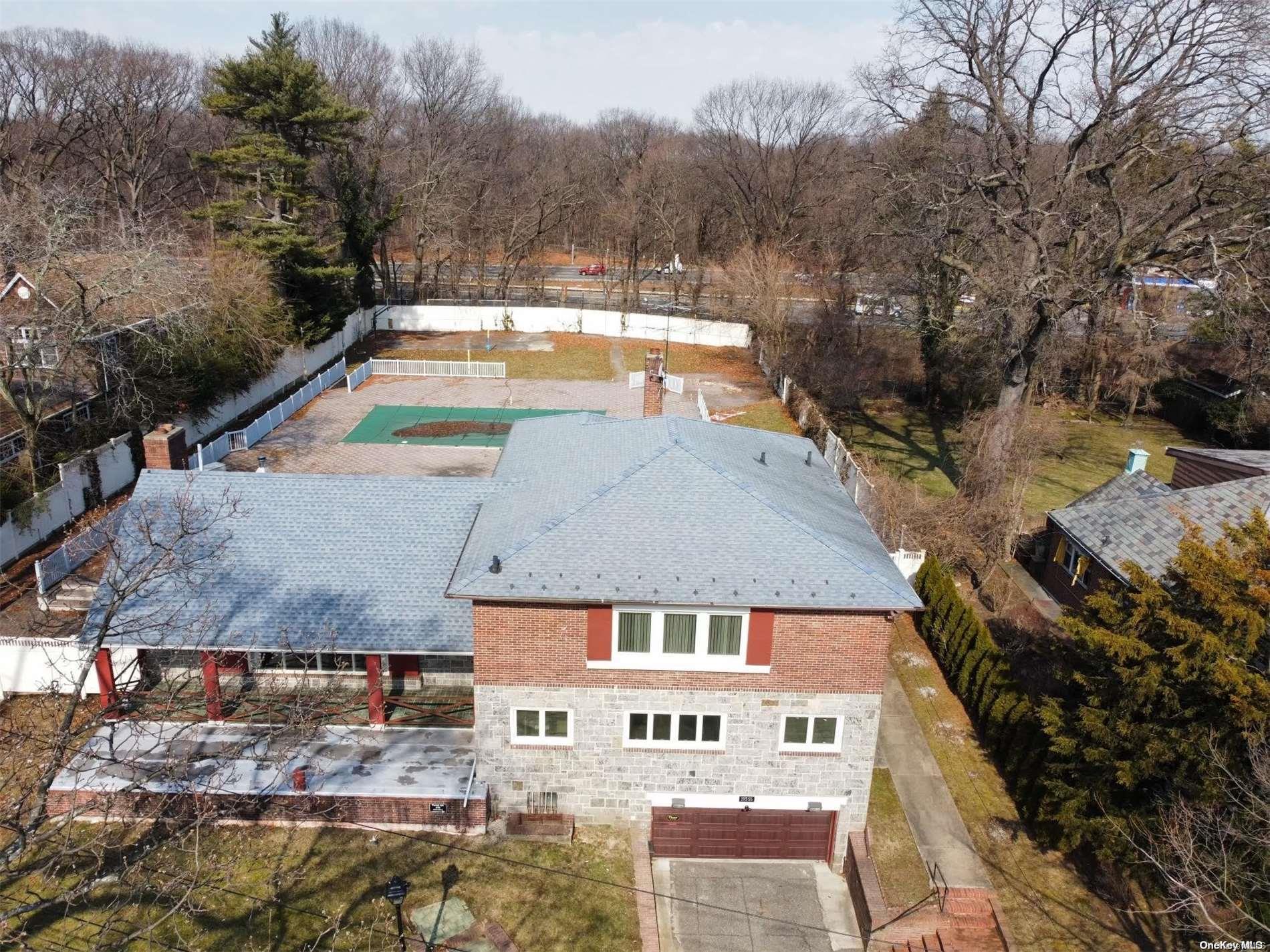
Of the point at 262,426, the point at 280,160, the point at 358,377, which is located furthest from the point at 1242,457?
the point at 280,160

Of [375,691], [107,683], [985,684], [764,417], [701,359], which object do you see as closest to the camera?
[107,683]

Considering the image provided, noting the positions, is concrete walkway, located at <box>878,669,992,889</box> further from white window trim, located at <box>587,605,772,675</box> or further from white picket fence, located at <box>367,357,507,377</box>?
white picket fence, located at <box>367,357,507,377</box>

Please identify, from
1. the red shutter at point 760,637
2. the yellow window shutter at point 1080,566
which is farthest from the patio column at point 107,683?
the yellow window shutter at point 1080,566

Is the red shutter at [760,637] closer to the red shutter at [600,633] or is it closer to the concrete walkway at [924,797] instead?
the red shutter at [600,633]

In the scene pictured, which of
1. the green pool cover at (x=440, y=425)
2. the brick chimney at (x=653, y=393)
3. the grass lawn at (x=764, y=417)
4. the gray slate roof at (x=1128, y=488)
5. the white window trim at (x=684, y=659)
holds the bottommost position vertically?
the green pool cover at (x=440, y=425)

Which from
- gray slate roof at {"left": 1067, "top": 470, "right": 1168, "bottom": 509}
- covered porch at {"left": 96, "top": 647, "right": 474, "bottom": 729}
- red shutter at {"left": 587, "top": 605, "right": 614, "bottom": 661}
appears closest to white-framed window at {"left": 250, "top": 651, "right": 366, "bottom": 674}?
covered porch at {"left": 96, "top": 647, "right": 474, "bottom": 729}

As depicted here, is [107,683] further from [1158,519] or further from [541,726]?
[1158,519]

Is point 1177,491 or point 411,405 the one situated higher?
point 1177,491
